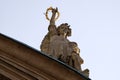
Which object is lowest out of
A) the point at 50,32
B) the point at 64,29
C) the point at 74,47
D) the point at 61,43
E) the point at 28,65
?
the point at 28,65

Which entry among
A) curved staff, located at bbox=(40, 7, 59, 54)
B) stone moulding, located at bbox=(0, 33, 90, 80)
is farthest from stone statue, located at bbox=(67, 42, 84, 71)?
stone moulding, located at bbox=(0, 33, 90, 80)

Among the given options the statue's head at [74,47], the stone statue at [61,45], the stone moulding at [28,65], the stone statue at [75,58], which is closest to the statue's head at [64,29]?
the stone statue at [61,45]

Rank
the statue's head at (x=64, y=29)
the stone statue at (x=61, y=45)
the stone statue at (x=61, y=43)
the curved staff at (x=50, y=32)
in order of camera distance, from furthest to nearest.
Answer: the statue's head at (x=64, y=29), the curved staff at (x=50, y=32), the stone statue at (x=61, y=43), the stone statue at (x=61, y=45)

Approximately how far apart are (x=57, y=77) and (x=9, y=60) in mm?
1143

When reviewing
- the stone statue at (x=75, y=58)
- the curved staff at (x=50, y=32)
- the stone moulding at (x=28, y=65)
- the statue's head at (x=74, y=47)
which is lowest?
the stone moulding at (x=28, y=65)

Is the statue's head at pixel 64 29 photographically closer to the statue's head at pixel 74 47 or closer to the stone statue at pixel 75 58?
the statue's head at pixel 74 47

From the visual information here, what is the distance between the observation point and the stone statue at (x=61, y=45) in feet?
40.1

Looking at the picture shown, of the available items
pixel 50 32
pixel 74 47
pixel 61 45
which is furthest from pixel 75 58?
pixel 50 32

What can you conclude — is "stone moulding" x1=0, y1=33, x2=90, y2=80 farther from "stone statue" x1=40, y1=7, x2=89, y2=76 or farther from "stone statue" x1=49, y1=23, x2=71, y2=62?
"stone statue" x1=49, y1=23, x2=71, y2=62

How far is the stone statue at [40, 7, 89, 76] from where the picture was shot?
40.1ft

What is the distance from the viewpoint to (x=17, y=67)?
9.52 metres

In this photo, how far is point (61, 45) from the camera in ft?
44.7

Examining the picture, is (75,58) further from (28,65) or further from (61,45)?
(28,65)

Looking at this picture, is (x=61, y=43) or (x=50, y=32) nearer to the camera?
(x=61, y=43)
